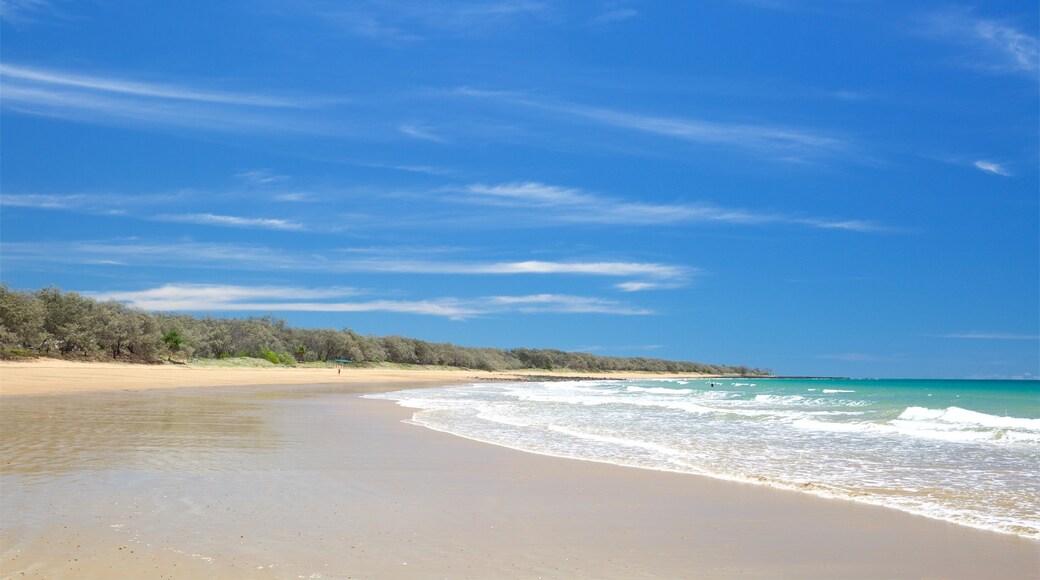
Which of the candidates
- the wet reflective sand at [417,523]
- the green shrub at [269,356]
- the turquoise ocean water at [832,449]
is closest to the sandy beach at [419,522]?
the wet reflective sand at [417,523]

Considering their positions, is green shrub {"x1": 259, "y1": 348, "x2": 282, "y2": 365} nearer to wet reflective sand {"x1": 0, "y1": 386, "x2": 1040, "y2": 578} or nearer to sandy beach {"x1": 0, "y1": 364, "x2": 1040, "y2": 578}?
sandy beach {"x1": 0, "y1": 364, "x2": 1040, "y2": 578}

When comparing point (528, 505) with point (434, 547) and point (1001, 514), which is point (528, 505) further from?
point (1001, 514)

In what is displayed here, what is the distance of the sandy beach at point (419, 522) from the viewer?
5.71 metres

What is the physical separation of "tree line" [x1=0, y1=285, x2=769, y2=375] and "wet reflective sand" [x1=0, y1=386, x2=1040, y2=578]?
164ft

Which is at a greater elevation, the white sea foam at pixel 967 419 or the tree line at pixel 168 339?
the tree line at pixel 168 339

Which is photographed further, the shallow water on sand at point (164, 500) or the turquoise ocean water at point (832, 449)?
the turquoise ocean water at point (832, 449)

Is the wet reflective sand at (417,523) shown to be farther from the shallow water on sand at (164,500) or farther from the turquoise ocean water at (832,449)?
the turquoise ocean water at (832,449)

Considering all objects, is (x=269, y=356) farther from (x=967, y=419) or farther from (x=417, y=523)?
(x=417, y=523)

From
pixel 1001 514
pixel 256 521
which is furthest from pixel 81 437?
pixel 1001 514

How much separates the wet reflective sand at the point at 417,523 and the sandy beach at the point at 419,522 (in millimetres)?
27

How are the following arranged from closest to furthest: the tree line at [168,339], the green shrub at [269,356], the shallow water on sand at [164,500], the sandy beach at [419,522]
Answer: the shallow water on sand at [164,500], the sandy beach at [419,522], the tree line at [168,339], the green shrub at [269,356]

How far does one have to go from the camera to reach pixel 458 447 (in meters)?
14.3

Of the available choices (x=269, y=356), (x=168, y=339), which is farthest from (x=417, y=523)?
(x=269, y=356)

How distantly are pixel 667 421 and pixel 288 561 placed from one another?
18366mm
